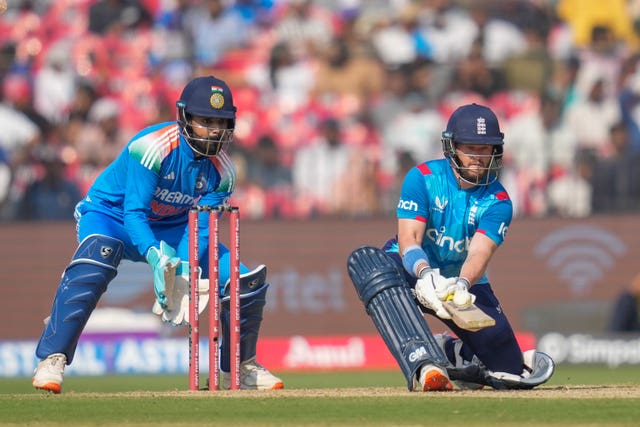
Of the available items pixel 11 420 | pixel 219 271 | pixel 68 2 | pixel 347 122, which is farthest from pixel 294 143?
pixel 11 420

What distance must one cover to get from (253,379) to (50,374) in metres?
1.27

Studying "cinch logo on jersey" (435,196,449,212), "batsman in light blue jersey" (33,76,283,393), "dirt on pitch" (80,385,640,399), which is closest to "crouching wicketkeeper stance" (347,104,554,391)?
"cinch logo on jersey" (435,196,449,212)

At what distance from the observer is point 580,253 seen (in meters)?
14.4

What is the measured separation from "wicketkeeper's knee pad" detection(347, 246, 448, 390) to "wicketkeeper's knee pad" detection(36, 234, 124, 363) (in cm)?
145

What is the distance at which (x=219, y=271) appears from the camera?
7.06 meters

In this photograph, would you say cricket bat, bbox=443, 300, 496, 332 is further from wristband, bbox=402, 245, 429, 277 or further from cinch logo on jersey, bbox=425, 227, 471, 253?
cinch logo on jersey, bbox=425, 227, 471, 253

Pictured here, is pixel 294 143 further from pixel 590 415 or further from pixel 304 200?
pixel 590 415

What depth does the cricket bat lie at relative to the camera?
6133 millimetres

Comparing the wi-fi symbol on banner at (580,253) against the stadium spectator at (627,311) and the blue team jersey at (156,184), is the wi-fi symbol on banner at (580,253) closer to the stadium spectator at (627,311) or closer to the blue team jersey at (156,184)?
the stadium spectator at (627,311)

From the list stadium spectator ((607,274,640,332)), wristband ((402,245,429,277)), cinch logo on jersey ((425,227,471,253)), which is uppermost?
cinch logo on jersey ((425,227,471,253))

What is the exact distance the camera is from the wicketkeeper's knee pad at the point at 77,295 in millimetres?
6852

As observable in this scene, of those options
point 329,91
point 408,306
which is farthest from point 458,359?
point 329,91

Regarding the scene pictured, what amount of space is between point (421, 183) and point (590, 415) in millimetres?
1819

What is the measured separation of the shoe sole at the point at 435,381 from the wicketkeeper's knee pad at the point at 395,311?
66 millimetres
